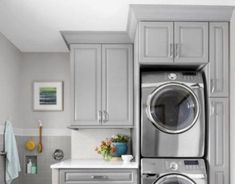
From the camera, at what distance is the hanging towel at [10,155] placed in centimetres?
489

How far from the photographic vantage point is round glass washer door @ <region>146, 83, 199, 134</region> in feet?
13.9

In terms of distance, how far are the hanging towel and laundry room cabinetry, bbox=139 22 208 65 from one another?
6.04ft

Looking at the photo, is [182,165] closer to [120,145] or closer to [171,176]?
[171,176]

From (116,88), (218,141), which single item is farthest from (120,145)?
(218,141)

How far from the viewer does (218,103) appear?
13.9ft

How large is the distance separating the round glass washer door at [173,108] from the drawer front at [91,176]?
2.12ft

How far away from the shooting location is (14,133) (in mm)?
5480

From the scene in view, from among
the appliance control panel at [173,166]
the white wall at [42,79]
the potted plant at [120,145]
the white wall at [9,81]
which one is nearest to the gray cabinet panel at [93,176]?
the appliance control panel at [173,166]

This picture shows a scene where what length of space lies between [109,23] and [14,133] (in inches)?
77.5

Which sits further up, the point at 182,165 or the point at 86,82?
the point at 86,82

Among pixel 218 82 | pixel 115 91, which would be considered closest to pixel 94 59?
→ pixel 115 91

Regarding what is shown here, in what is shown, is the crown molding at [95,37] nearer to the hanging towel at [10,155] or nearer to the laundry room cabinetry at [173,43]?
the laundry room cabinetry at [173,43]

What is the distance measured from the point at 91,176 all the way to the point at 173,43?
61.4 inches

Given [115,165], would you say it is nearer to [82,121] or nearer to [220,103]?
[82,121]
